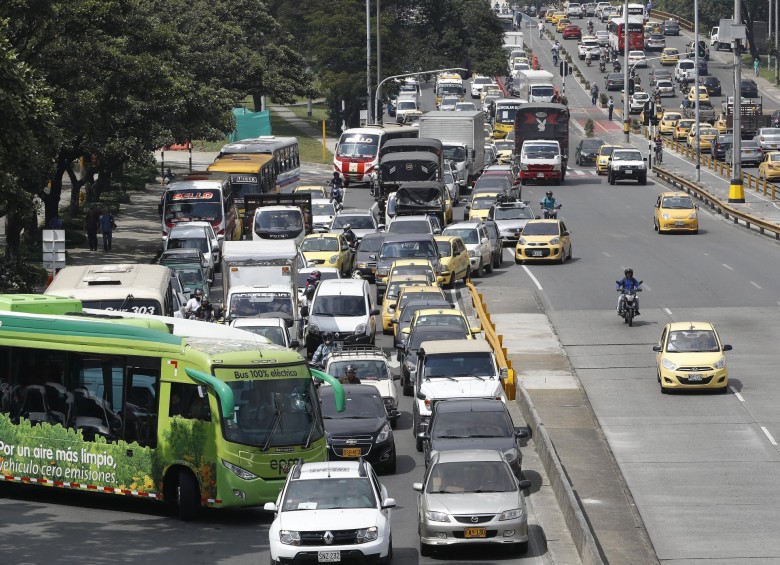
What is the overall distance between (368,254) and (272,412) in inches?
1096

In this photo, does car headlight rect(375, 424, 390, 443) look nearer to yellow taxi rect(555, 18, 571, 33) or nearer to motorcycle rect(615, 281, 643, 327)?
motorcycle rect(615, 281, 643, 327)

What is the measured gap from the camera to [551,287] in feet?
162

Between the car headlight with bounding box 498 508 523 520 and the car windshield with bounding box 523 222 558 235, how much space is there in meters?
32.7

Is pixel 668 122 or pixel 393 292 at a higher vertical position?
pixel 668 122

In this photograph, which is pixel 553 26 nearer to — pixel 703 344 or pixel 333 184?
pixel 333 184

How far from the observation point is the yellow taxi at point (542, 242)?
53.8 metres

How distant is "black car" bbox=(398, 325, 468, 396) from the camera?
34906 millimetres

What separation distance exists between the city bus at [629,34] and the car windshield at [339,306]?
111 m

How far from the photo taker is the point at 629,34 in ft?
486

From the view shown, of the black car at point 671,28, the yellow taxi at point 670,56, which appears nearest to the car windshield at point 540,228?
the yellow taxi at point 670,56

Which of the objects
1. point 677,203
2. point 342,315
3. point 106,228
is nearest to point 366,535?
point 342,315

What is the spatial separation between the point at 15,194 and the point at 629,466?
14.4 metres

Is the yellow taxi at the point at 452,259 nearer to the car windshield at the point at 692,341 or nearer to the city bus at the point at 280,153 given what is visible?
the car windshield at the point at 692,341

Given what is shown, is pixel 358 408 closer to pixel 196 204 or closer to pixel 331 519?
pixel 331 519
